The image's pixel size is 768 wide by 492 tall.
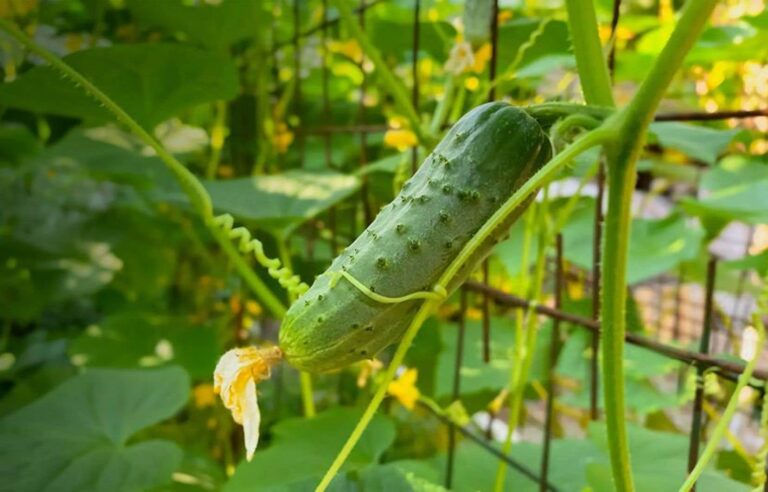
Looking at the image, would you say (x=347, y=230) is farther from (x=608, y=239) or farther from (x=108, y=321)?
(x=608, y=239)

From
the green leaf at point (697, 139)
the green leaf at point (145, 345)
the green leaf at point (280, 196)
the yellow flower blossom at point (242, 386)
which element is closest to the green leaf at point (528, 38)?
the green leaf at point (697, 139)

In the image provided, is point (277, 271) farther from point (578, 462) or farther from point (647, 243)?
point (647, 243)

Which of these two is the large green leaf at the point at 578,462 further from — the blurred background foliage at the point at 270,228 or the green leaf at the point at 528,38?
the green leaf at the point at 528,38

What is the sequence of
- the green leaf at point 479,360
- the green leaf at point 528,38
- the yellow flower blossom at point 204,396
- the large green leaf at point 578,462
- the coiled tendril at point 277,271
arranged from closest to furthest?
1. the coiled tendril at point 277,271
2. the large green leaf at point 578,462
3. the green leaf at point 528,38
4. the green leaf at point 479,360
5. the yellow flower blossom at point 204,396

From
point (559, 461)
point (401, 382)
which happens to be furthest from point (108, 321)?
point (559, 461)

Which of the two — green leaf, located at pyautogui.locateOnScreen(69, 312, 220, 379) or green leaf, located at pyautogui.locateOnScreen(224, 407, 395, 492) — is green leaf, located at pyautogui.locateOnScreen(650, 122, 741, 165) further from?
green leaf, located at pyautogui.locateOnScreen(69, 312, 220, 379)

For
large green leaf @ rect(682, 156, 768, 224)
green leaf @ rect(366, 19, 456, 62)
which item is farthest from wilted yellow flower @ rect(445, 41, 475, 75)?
large green leaf @ rect(682, 156, 768, 224)
